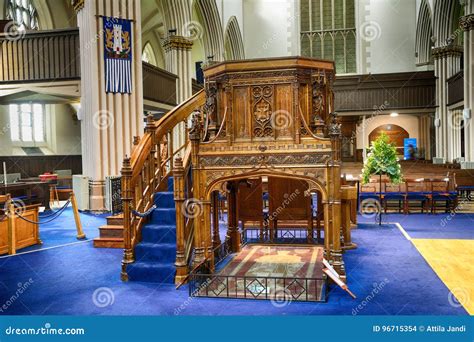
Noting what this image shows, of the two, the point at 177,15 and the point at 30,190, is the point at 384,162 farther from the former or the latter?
the point at 177,15

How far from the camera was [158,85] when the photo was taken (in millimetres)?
15922

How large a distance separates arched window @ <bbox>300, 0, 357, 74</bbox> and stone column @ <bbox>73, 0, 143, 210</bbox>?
14792 millimetres

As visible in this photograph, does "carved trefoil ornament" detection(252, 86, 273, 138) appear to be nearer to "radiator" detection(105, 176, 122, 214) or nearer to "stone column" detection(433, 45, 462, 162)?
"radiator" detection(105, 176, 122, 214)

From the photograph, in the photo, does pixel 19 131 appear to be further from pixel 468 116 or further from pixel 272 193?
pixel 468 116

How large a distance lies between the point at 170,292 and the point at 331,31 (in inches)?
926

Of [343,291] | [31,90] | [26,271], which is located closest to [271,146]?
[343,291]

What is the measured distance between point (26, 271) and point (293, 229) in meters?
4.98

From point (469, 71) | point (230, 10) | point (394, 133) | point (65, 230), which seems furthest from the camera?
point (394, 133)

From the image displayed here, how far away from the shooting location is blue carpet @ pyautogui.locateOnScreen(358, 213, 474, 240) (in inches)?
343

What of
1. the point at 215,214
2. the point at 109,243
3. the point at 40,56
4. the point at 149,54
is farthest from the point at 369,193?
the point at 149,54

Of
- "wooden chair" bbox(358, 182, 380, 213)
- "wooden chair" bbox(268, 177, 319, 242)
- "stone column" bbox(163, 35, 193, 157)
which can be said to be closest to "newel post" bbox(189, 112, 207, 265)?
"wooden chair" bbox(268, 177, 319, 242)

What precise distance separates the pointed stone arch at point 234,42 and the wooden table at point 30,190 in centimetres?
1446

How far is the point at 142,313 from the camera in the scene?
4.36 m

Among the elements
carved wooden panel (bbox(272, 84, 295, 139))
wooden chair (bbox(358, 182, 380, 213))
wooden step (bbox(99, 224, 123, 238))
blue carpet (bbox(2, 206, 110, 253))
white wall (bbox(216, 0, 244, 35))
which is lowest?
blue carpet (bbox(2, 206, 110, 253))
